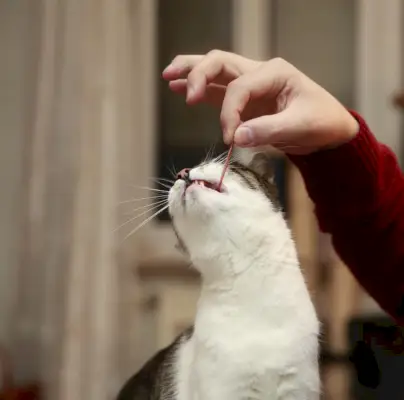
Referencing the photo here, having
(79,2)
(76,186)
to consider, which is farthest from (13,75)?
(76,186)

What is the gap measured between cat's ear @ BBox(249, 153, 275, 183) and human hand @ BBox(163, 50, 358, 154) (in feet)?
0.11

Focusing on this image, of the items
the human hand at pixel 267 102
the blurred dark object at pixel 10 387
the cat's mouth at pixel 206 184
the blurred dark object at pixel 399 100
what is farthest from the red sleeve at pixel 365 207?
the blurred dark object at pixel 399 100

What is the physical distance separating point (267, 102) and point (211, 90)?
0.07 metres

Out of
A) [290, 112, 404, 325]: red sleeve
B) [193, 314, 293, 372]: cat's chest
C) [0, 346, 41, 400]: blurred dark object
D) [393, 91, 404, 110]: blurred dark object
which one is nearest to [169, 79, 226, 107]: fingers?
[290, 112, 404, 325]: red sleeve

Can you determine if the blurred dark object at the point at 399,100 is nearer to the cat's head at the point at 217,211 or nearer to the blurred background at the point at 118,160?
the blurred background at the point at 118,160

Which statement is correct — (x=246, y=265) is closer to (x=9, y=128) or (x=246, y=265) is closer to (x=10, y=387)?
(x=10, y=387)

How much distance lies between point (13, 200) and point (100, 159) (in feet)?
1.20

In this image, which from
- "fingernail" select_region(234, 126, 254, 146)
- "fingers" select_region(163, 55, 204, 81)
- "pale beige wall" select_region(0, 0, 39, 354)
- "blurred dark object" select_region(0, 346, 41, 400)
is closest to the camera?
"fingernail" select_region(234, 126, 254, 146)

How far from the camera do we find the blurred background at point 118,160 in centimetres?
129

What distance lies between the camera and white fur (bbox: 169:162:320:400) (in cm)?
53

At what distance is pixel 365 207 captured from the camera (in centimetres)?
70

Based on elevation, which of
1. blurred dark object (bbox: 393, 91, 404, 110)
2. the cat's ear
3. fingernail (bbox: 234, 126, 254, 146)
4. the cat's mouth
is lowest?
the cat's mouth

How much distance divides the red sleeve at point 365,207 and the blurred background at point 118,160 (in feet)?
0.40

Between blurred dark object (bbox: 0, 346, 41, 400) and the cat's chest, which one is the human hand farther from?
blurred dark object (bbox: 0, 346, 41, 400)
